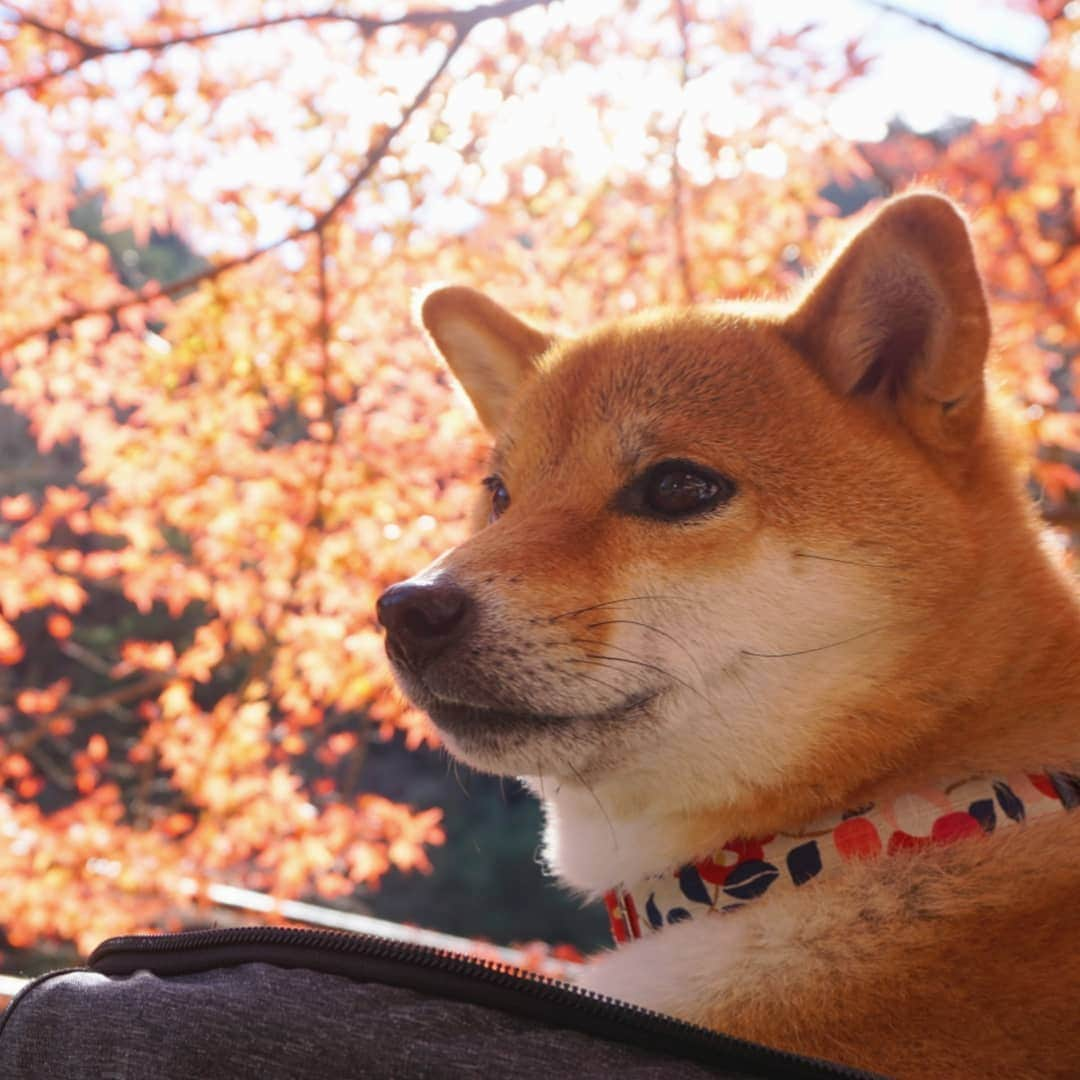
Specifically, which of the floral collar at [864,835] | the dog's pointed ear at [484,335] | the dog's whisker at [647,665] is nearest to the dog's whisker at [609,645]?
the dog's whisker at [647,665]

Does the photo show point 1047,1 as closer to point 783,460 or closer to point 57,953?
Answer: point 783,460

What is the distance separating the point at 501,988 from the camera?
102 centimetres

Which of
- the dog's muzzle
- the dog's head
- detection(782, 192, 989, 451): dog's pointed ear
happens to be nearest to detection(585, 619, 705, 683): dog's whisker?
the dog's head

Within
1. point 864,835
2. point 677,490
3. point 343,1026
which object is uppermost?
point 677,490

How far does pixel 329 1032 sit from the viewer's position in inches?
37.9

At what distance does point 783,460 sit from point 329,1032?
42.3 inches

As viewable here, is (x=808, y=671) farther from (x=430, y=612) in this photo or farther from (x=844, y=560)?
(x=430, y=612)

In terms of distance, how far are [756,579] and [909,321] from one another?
528 mm

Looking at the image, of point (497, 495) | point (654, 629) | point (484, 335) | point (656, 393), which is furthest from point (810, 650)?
point (484, 335)

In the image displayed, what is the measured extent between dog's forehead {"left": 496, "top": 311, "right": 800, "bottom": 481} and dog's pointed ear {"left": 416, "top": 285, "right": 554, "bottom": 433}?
0.28m

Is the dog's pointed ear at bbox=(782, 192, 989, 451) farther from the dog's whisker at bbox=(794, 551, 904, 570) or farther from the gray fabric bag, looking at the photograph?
the gray fabric bag

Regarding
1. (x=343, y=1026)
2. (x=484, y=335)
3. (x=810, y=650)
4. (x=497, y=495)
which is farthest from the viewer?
(x=484, y=335)

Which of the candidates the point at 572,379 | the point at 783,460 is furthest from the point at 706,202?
the point at 783,460

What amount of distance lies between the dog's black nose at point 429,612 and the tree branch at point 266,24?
2.56 meters
